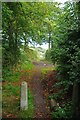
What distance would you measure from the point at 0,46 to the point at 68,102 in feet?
11.4

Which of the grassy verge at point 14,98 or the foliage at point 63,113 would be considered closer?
the foliage at point 63,113

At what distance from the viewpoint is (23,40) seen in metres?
11.8

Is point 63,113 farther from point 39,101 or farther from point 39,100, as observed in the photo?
point 39,100

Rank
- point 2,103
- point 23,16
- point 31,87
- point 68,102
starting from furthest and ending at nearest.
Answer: point 31,87 → point 23,16 → point 2,103 → point 68,102

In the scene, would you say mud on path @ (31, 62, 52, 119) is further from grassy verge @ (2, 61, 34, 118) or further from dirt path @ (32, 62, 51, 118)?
grassy verge @ (2, 61, 34, 118)

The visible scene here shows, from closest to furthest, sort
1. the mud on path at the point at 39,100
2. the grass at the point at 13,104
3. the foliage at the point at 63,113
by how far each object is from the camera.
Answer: the foliage at the point at 63,113 < the grass at the point at 13,104 < the mud on path at the point at 39,100

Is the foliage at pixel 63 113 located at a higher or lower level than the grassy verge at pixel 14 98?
lower

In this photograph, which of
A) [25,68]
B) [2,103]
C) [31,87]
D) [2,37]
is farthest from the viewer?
[25,68]

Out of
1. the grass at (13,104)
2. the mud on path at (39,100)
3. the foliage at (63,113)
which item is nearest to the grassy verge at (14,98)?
the grass at (13,104)

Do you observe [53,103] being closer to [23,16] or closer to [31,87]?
[31,87]

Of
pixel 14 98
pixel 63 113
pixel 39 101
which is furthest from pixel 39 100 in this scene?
pixel 63 113

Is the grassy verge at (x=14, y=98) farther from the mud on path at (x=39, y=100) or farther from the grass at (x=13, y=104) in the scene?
the mud on path at (x=39, y=100)

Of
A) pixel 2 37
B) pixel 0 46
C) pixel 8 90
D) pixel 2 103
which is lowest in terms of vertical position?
pixel 2 103

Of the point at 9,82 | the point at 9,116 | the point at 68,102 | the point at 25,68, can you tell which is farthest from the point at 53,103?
the point at 25,68
